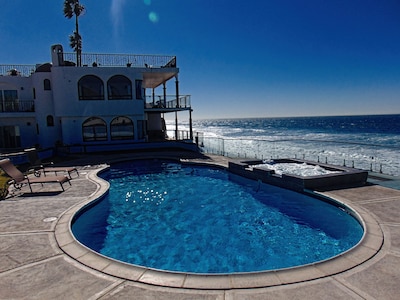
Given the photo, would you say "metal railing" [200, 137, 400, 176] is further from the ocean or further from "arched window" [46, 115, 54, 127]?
"arched window" [46, 115, 54, 127]

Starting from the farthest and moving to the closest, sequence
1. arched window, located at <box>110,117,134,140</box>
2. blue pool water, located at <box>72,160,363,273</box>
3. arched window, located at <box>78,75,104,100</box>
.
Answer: arched window, located at <box>110,117,134,140</box> → arched window, located at <box>78,75,104,100</box> → blue pool water, located at <box>72,160,363,273</box>

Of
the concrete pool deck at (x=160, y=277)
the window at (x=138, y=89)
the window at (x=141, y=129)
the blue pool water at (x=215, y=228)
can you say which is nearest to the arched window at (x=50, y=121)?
the window at (x=141, y=129)

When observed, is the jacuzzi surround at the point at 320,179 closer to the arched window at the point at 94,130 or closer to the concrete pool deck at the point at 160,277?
the concrete pool deck at the point at 160,277

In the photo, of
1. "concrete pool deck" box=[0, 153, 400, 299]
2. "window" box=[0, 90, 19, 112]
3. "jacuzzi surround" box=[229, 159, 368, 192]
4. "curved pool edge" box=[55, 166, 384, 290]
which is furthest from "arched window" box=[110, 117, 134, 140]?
"curved pool edge" box=[55, 166, 384, 290]

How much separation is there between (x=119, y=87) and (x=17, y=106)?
9430 mm

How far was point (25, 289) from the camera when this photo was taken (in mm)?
4273

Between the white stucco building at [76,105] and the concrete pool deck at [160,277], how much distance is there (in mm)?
17149

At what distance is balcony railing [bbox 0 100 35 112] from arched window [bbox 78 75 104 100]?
5394 millimetres

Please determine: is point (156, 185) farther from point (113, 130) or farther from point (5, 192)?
point (113, 130)

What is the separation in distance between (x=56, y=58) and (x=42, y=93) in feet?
10.3

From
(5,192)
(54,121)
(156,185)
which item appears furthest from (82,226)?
(54,121)

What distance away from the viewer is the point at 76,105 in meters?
22.4

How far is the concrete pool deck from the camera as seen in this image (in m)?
4.12

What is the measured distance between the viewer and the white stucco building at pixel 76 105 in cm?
2223
